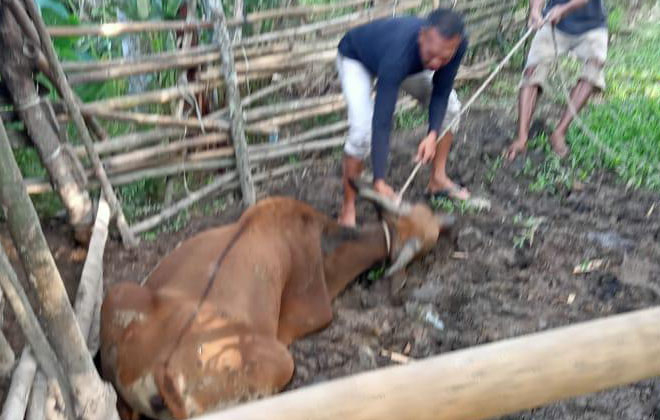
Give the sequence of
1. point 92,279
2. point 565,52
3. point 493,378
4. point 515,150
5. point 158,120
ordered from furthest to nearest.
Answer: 1. point 565,52
2. point 515,150
3. point 158,120
4. point 92,279
5. point 493,378

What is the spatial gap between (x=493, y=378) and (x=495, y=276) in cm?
244

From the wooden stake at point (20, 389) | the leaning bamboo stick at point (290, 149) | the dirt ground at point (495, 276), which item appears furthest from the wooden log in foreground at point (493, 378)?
the leaning bamboo stick at point (290, 149)

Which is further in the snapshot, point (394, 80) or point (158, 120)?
point (158, 120)

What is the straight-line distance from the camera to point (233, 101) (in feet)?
15.6

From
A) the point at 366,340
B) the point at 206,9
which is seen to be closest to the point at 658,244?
the point at 366,340

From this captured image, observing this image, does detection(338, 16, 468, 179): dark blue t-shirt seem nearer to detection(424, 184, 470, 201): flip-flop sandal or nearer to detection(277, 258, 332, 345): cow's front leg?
detection(424, 184, 470, 201): flip-flop sandal

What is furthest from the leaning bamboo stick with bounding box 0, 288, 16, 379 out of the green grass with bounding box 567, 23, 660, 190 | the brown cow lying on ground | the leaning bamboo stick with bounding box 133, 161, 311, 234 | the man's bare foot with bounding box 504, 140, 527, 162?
the green grass with bounding box 567, 23, 660, 190

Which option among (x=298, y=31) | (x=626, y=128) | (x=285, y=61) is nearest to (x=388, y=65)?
(x=285, y=61)

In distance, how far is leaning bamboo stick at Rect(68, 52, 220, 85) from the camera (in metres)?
4.06

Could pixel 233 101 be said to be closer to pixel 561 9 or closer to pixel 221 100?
pixel 221 100

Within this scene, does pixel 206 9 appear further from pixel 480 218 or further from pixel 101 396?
pixel 101 396

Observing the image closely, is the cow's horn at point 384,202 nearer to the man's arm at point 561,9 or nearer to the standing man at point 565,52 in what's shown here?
the standing man at point 565,52

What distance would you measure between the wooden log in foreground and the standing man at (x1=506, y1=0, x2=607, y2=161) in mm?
3590

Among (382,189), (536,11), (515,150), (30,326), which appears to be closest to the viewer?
(30,326)
